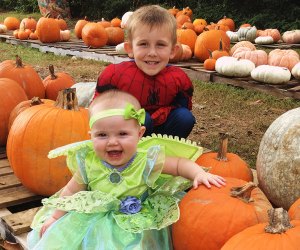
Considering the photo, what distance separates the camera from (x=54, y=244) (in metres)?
2.20

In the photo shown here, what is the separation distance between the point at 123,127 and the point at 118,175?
0.83ft

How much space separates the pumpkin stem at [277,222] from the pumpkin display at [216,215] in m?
0.25

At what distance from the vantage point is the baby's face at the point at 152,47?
9.23 ft

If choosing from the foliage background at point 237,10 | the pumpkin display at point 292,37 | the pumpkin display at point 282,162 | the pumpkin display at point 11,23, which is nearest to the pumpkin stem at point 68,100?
the pumpkin display at point 282,162

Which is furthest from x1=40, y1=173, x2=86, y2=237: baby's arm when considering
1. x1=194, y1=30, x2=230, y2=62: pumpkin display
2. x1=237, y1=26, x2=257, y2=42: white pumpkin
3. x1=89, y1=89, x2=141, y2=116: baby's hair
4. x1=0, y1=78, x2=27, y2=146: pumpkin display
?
x1=237, y1=26, x2=257, y2=42: white pumpkin

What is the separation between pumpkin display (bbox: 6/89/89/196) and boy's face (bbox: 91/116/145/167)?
78cm

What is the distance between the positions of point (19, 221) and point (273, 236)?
57.4 inches

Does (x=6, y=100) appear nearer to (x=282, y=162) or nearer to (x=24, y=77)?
(x=24, y=77)

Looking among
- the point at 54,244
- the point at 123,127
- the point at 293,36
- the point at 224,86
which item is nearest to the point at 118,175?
the point at 123,127

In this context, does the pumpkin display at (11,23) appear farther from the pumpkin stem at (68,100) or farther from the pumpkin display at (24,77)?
the pumpkin stem at (68,100)

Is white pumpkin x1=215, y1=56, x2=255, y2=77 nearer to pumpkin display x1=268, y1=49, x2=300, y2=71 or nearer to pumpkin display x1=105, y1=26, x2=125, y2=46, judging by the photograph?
pumpkin display x1=268, y1=49, x2=300, y2=71

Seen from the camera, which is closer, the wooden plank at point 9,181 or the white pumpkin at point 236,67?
the wooden plank at point 9,181

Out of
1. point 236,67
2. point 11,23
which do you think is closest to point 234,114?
point 236,67

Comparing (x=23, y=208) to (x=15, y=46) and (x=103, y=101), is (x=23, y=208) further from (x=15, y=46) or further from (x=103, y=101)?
(x=15, y=46)
